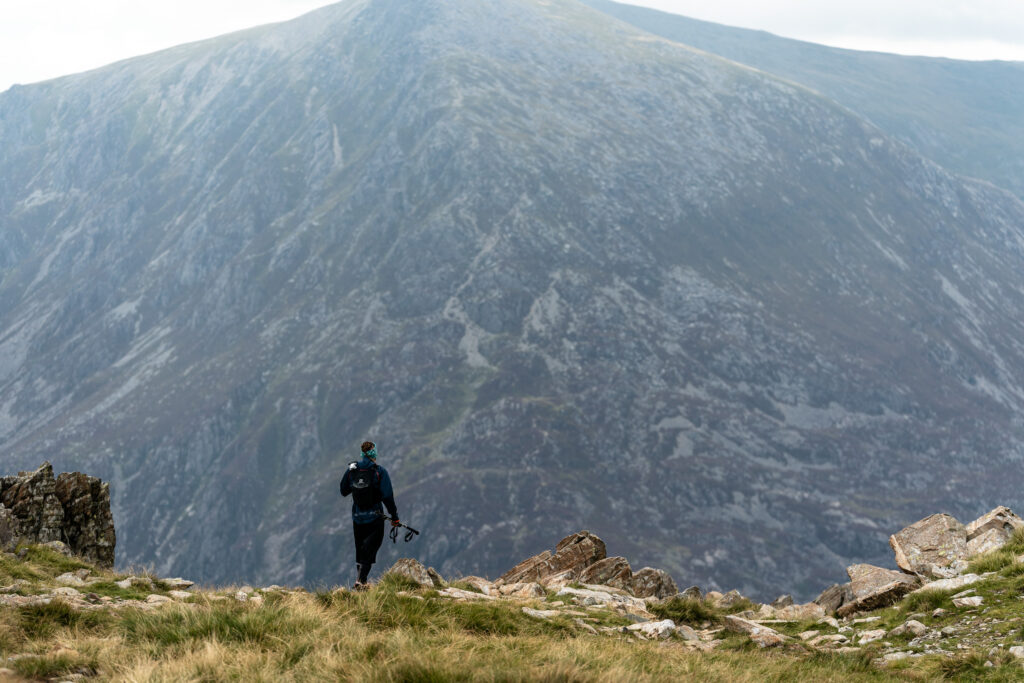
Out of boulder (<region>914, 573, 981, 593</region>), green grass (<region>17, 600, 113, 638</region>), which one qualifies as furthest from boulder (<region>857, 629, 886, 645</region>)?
green grass (<region>17, 600, 113, 638</region>)

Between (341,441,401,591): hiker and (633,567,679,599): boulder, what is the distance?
33.4ft

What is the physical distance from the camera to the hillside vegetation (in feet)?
29.3

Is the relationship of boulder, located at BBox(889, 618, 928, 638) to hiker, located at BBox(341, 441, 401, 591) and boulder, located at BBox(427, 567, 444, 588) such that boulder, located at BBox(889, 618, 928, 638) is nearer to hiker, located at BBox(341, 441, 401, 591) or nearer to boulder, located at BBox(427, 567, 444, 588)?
boulder, located at BBox(427, 567, 444, 588)

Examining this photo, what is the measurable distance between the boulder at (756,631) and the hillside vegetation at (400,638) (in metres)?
0.24

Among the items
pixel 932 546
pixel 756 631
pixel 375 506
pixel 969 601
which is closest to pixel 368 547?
pixel 375 506

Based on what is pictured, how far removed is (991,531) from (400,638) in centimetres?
2021

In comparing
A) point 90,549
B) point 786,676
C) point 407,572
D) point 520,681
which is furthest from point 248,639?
point 90,549

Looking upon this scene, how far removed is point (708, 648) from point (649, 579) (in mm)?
10556

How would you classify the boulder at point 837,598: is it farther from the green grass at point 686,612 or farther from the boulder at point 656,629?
the boulder at point 656,629

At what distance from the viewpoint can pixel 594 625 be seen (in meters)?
15.6

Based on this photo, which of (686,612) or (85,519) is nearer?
(686,612)

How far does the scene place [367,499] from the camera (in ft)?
58.5

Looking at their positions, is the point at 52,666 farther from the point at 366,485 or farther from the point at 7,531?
the point at 7,531

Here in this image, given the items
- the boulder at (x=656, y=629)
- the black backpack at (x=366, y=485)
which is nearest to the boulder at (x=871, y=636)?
the boulder at (x=656, y=629)
